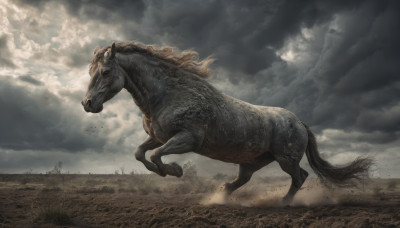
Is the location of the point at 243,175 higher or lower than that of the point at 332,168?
lower

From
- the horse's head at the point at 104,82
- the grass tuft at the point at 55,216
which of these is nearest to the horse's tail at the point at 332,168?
the horse's head at the point at 104,82

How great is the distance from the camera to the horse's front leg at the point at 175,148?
16.3 ft

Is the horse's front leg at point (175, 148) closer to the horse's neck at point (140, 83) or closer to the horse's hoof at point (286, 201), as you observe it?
the horse's neck at point (140, 83)

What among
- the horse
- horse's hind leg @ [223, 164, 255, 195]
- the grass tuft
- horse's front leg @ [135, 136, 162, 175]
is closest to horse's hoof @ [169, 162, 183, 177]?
the horse

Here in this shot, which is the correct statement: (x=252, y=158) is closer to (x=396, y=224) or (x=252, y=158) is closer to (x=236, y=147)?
(x=236, y=147)

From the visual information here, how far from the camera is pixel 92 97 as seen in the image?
5.10 meters

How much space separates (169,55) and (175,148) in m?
1.97

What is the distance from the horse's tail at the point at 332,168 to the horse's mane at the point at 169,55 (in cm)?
316

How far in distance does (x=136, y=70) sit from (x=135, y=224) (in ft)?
8.66

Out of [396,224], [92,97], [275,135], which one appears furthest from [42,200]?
[396,224]

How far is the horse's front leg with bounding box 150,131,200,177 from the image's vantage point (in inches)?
196

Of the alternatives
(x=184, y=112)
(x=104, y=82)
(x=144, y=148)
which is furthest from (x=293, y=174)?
(x=104, y=82)

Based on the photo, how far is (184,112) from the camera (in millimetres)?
5238

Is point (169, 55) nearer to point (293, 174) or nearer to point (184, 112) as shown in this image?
point (184, 112)
